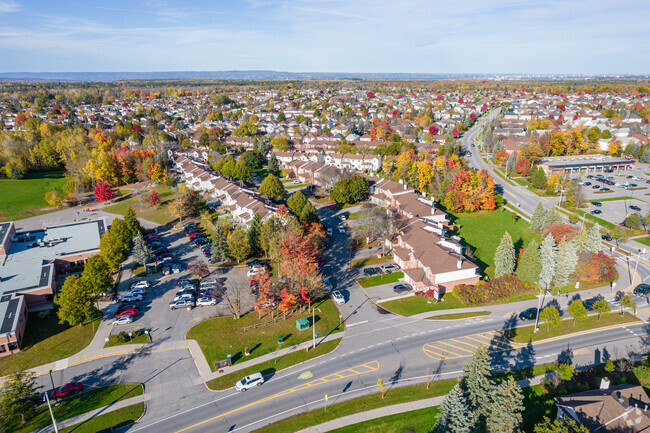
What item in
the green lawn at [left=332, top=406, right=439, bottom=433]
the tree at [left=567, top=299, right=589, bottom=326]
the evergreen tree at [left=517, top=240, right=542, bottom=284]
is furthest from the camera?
the evergreen tree at [left=517, top=240, right=542, bottom=284]

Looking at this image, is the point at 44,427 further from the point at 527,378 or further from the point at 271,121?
the point at 271,121

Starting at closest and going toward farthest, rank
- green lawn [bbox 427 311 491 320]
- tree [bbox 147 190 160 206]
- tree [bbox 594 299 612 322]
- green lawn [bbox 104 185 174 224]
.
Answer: tree [bbox 594 299 612 322] → green lawn [bbox 427 311 491 320] → green lawn [bbox 104 185 174 224] → tree [bbox 147 190 160 206]

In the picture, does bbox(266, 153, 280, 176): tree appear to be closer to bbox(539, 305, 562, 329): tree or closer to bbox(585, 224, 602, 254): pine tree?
bbox(585, 224, 602, 254): pine tree

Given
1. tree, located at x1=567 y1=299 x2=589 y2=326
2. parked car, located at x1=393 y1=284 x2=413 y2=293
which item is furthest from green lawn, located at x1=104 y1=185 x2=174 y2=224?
tree, located at x1=567 y1=299 x2=589 y2=326

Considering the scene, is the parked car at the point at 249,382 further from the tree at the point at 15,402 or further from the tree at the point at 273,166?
the tree at the point at 273,166

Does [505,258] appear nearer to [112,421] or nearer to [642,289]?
[642,289]

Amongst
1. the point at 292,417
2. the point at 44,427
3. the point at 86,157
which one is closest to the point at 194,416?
the point at 292,417

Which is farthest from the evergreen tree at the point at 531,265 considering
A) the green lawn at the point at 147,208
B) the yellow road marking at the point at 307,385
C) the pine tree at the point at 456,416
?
the green lawn at the point at 147,208

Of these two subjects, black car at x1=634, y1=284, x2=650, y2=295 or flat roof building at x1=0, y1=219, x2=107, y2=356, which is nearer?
flat roof building at x1=0, y1=219, x2=107, y2=356
